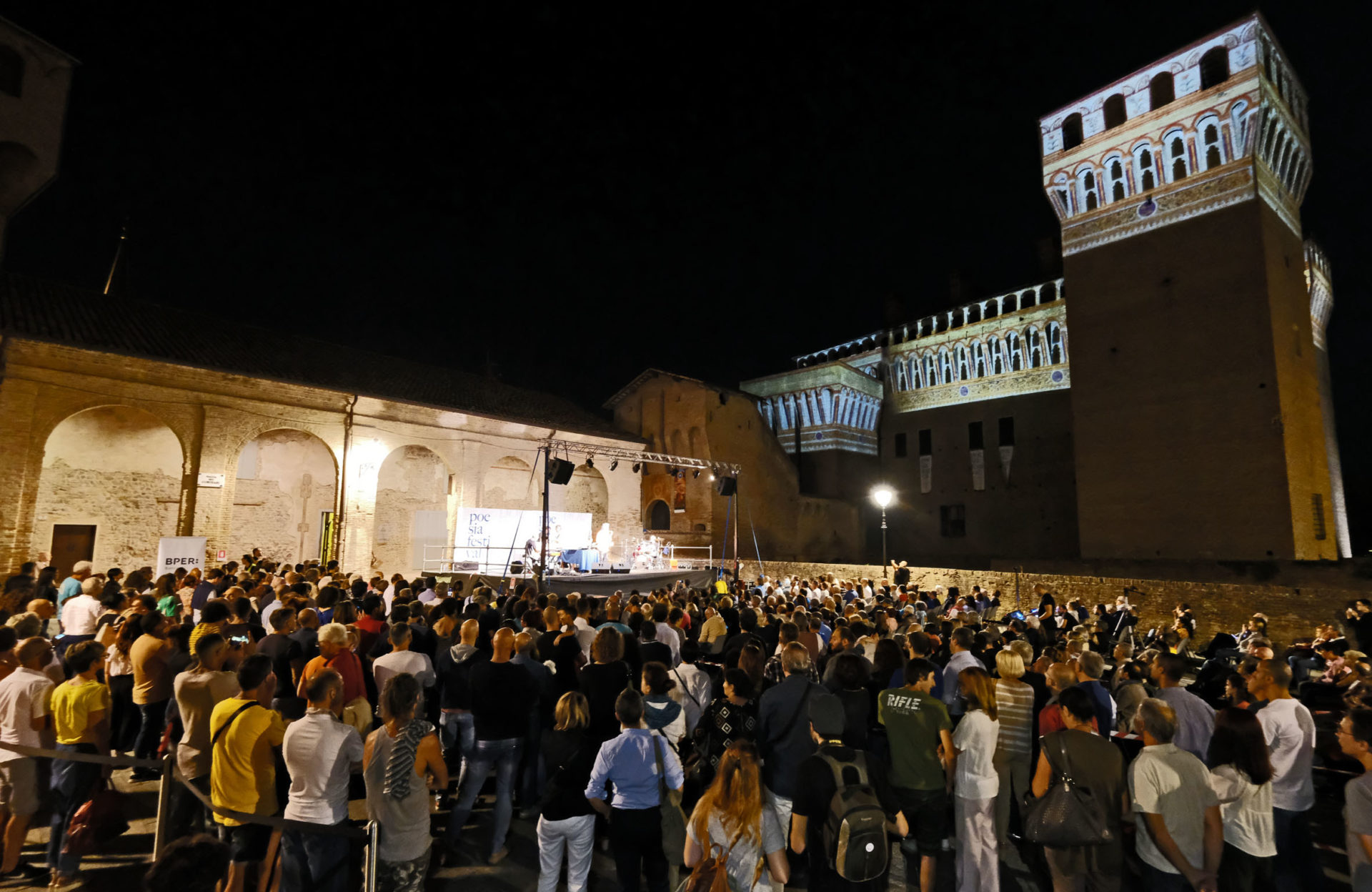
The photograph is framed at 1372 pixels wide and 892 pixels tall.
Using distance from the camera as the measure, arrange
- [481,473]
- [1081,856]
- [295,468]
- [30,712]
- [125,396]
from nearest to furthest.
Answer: [1081,856]
[30,712]
[125,396]
[295,468]
[481,473]

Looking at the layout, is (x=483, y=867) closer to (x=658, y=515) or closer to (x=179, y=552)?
(x=179, y=552)

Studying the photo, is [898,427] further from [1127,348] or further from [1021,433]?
[1127,348]

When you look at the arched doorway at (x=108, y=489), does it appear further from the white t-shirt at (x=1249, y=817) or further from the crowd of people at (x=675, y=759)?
the white t-shirt at (x=1249, y=817)

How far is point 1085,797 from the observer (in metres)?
3.02

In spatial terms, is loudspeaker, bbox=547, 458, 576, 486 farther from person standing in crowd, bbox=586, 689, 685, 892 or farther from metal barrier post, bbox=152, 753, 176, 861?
person standing in crowd, bbox=586, 689, 685, 892

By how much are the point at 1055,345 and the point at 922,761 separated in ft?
85.9

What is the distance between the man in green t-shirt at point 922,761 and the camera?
141 inches

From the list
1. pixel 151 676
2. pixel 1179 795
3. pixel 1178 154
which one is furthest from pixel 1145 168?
pixel 151 676

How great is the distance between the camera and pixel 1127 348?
19.4 meters

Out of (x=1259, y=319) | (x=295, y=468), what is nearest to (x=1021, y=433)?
(x=1259, y=319)

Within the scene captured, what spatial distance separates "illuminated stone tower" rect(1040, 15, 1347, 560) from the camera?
17.1 metres

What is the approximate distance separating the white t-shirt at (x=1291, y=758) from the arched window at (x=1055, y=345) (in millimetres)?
24787

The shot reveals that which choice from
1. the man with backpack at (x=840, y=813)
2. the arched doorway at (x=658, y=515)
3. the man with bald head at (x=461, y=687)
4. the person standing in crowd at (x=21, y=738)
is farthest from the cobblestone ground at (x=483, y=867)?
the arched doorway at (x=658, y=515)

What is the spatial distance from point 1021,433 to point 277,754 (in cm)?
2768
